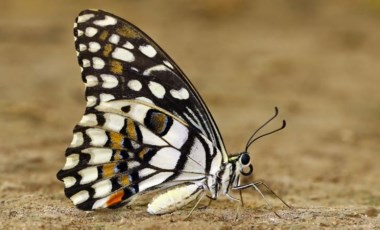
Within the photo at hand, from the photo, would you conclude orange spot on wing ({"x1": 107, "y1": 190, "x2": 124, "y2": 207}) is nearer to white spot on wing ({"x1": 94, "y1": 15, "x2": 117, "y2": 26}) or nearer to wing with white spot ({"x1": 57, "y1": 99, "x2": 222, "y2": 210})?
wing with white spot ({"x1": 57, "y1": 99, "x2": 222, "y2": 210})

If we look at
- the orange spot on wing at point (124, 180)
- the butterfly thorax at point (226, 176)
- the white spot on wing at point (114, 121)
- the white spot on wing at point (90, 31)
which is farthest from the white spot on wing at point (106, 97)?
the butterfly thorax at point (226, 176)

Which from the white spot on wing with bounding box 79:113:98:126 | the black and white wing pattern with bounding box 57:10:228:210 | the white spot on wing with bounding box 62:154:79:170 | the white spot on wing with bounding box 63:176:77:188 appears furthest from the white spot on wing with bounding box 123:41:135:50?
the white spot on wing with bounding box 63:176:77:188

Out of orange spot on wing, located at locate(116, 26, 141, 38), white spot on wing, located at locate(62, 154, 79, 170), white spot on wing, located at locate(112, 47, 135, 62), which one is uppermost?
orange spot on wing, located at locate(116, 26, 141, 38)

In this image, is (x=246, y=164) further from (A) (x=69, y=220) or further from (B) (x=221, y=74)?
(B) (x=221, y=74)

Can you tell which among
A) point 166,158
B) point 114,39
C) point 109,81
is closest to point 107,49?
point 114,39

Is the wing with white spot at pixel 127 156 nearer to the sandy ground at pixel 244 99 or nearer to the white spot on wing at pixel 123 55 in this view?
the sandy ground at pixel 244 99

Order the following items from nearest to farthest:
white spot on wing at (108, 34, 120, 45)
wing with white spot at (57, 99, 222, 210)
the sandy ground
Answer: white spot on wing at (108, 34, 120, 45), wing with white spot at (57, 99, 222, 210), the sandy ground
